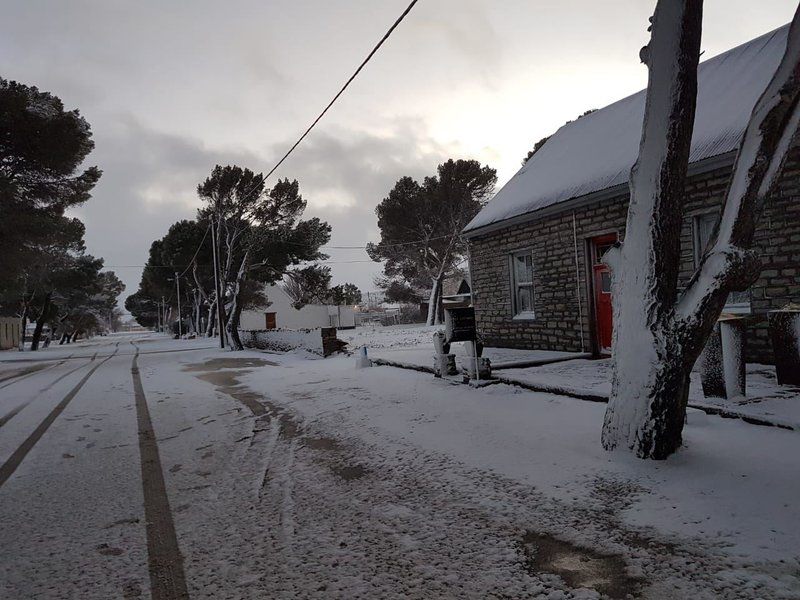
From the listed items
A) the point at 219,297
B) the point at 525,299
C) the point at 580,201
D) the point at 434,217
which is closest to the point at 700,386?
the point at 580,201

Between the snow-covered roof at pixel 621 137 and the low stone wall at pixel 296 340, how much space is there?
558 centimetres

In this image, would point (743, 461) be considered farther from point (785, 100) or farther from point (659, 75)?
point (659, 75)

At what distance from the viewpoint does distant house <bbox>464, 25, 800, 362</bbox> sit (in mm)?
7578

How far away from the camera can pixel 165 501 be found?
3.42 meters

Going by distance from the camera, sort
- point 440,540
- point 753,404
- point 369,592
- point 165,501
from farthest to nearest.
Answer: point 753,404 < point 165,501 < point 440,540 < point 369,592

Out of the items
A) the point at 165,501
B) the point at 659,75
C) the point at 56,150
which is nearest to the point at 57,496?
the point at 165,501

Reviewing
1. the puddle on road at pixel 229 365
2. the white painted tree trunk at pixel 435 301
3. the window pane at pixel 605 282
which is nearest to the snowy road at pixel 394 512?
the window pane at pixel 605 282

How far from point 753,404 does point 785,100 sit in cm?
307

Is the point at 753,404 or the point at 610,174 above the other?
the point at 610,174

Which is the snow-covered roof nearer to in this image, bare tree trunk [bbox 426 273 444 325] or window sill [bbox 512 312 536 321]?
window sill [bbox 512 312 536 321]

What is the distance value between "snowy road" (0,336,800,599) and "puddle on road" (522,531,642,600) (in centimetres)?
1

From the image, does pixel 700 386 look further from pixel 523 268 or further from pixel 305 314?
pixel 305 314

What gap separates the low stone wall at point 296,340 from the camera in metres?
15.1

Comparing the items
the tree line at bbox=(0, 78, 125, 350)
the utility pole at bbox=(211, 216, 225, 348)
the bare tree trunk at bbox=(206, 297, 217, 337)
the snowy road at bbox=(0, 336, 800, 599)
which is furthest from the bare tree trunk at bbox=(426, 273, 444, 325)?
the snowy road at bbox=(0, 336, 800, 599)
